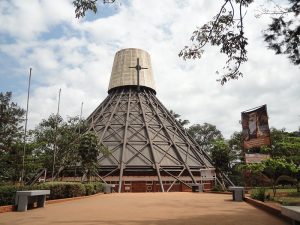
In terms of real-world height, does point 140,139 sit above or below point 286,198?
above

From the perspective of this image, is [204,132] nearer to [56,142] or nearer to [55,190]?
[56,142]

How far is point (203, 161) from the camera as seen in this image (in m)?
40.9

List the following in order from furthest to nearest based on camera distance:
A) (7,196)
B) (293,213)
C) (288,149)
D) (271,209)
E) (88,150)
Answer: (88,150), (288,149), (7,196), (271,209), (293,213)

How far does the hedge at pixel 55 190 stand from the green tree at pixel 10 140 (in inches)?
351

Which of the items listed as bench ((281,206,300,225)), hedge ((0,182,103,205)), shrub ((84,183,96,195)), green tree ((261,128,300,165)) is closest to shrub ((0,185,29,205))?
hedge ((0,182,103,205))

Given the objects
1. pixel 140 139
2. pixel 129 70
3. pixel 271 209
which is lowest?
pixel 271 209

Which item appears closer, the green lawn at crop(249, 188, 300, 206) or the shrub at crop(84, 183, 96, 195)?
the green lawn at crop(249, 188, 300, 206)

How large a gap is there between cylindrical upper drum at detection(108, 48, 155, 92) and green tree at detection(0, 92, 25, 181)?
1951 centimetres

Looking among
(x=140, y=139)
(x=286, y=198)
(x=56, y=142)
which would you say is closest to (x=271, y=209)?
(x=286, y=198)

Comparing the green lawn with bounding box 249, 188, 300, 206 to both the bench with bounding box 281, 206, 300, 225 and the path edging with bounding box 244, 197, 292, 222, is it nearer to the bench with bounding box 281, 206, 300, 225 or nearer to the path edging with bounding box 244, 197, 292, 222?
the path edging with bounding box 244, 197, 292, 222

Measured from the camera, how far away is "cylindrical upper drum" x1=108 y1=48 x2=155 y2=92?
4947 cm

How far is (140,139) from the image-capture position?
136 ft

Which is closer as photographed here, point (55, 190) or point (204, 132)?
point (55, 190)

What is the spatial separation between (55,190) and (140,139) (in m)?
23.1
